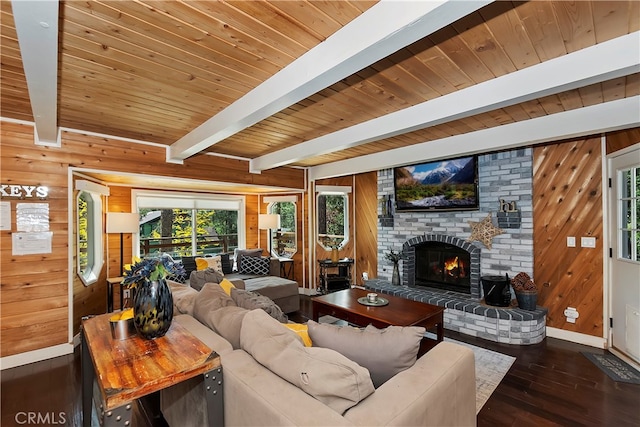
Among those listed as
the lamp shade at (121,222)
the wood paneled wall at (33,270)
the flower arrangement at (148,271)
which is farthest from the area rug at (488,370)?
the lamp shade at (121,222)

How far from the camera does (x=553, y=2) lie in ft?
4.83

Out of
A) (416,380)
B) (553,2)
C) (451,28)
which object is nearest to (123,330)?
(416,380)

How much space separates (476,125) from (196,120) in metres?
3.06

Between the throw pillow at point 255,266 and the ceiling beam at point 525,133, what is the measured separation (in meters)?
2.46

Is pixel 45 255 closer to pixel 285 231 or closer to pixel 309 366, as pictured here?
pixel 309 366

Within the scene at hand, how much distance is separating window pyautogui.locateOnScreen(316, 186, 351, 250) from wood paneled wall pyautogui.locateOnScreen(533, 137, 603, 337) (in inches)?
130

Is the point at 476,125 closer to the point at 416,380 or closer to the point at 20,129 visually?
the point at 416,380

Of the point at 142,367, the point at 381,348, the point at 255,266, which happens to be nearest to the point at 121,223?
the point at 255,266

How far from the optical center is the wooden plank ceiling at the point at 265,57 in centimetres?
153

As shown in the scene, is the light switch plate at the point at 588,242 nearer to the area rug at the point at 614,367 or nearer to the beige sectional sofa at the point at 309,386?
the area rug at the point at 614,367

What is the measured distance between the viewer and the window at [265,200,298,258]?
631cm

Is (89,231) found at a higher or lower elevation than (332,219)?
lower

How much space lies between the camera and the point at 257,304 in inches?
84.0

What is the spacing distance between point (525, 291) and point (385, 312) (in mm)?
1885
